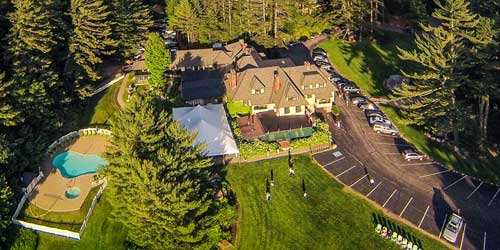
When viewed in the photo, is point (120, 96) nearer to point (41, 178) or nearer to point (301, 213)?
point (41, 178)

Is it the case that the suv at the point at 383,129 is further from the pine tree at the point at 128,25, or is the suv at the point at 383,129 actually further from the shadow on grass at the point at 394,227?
the pine tree at the point at 128,25

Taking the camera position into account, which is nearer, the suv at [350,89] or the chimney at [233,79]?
the chimney at [233,79]

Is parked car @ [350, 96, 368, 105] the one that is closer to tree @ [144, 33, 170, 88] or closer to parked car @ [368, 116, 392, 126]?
parked car @ [368, 116, 392, 126]

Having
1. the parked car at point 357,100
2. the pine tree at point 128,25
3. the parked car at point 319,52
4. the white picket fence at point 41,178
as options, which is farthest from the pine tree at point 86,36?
the parked car at point 357,100

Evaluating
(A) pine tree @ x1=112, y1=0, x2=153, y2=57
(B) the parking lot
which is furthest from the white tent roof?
(A) pine tree @ x1=112, y1=0, x2=153, y2=57

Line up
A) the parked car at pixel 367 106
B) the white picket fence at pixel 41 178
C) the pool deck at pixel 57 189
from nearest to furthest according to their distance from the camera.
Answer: the white picket fence at pixel 41 178
the pool deck at pixel 57 189
the parked car at pixel 367 106

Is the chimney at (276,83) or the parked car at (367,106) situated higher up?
the chimney at (276,83)
